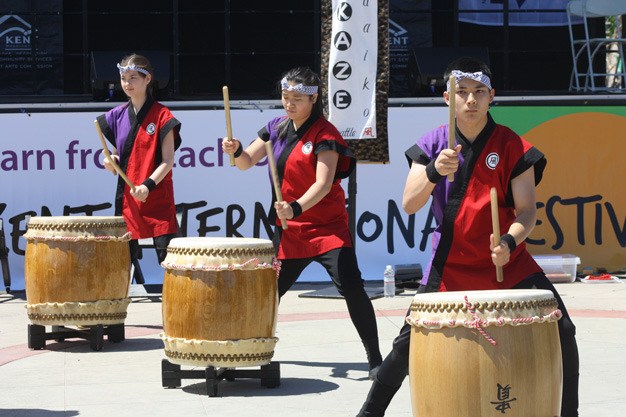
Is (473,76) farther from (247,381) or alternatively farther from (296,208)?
(247,381)

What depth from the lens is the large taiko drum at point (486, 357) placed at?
15.0 ft

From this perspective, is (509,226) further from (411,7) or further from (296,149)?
(411,7)

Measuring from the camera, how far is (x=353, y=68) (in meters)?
10.7

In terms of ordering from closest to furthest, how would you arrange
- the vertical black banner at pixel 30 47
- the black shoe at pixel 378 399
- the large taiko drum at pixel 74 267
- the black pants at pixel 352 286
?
the black shoe at pixel 378 399 < the black pants at pixel 352 286 < the large taiko drum at pixel 74 267 < the vertical black banner at pixel 30 47

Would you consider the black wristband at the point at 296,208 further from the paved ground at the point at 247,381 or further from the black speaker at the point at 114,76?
the black speaker at the point at 114,76

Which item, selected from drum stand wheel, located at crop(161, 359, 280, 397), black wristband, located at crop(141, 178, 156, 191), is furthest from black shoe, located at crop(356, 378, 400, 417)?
black wristband, located at crop(141, 178, 156, 191)

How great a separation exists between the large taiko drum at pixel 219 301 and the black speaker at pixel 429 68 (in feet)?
21.9

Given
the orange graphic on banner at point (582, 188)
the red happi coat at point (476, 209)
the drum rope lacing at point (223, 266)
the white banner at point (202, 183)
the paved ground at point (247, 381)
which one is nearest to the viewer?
the red happi coat at point (476, 209)

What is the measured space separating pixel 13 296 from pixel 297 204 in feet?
17.3

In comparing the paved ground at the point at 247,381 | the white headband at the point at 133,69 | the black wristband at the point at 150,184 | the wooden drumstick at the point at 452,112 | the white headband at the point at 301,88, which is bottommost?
the paved ground at the point at 247,381

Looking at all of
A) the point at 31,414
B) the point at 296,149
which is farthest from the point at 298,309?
the point at 31,414

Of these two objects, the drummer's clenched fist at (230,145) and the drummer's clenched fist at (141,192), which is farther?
the drummer's clenched fist at (141,192)

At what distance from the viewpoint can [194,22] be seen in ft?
51.5

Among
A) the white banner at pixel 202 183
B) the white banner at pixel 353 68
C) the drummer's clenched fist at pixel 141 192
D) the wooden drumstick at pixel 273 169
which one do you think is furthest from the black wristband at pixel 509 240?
the white banner at pixel 202 183
